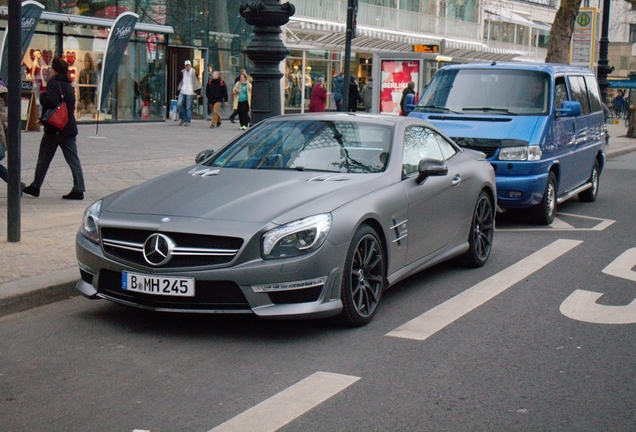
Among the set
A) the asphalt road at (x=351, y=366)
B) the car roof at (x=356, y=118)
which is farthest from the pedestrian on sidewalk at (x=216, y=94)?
the asphalt road at (x=351, y=366)

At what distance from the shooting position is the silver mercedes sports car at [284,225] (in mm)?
5691

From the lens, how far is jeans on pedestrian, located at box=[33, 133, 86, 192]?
1167cm

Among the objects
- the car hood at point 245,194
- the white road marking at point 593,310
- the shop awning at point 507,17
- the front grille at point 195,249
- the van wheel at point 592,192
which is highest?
the shop awning at point 507,17

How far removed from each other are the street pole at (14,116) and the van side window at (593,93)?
837 centimetres

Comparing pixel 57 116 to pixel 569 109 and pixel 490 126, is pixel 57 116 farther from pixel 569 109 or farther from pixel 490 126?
pixel 569 109

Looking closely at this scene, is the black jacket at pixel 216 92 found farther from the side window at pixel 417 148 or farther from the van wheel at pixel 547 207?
the side window at pixel 417 148

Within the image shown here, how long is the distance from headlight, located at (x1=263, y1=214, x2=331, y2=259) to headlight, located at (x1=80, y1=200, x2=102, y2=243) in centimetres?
127

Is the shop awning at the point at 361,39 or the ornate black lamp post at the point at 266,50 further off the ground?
the shop awning at the point at 361,39

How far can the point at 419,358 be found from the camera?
5.48 m

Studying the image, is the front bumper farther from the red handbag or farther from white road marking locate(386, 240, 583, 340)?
the red handbag

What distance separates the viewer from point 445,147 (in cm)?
830

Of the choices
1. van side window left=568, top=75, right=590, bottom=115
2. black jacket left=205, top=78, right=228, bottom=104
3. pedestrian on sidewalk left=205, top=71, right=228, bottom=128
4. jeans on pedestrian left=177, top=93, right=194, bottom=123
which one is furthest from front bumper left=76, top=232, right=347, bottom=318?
black jacket left=205, top=78, right=228, bottom=104

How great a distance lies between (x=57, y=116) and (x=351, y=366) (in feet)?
24.8

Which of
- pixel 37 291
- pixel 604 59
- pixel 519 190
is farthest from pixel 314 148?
pixel 604 59
